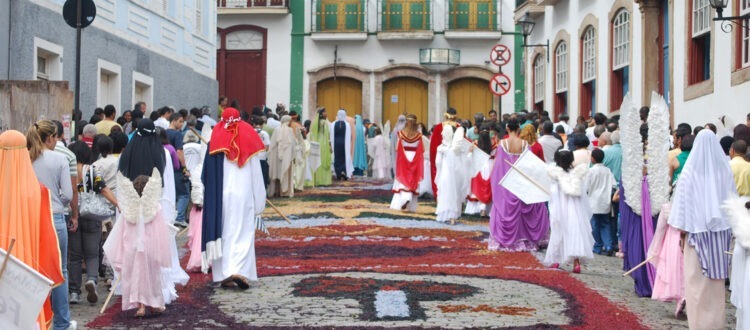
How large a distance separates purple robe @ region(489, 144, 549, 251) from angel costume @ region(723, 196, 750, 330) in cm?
679

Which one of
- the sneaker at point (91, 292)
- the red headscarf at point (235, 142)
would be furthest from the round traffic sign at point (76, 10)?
the sneaker at point (91, 292)

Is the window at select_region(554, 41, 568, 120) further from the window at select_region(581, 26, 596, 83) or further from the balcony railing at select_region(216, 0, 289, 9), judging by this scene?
the balcony railing at select_region(216, 0, 289, 9)

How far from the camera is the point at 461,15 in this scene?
40875 millimetres

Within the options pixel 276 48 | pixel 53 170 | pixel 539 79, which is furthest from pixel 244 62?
pixel 53 170

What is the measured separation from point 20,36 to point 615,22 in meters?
12.6

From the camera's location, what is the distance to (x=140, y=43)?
24.9 meters

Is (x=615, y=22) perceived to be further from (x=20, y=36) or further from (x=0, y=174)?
(x=0, y=174)

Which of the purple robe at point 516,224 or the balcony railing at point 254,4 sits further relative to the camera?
the balcony railing at point 254,4

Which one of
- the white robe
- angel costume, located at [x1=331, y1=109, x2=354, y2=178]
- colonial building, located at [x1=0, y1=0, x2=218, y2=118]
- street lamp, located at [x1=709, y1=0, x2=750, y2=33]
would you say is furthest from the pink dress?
angel costume, located at [x1=331, y1=109, x2=354, y2=178]

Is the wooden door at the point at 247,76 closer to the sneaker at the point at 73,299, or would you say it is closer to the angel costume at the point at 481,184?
the angel costume at the point at 481,184

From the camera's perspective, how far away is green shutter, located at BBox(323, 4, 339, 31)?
135 ft

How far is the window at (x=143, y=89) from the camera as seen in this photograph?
24.7m

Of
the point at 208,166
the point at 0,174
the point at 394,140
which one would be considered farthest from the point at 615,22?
the point at 0,174

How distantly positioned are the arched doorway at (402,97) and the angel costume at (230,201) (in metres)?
29.6
